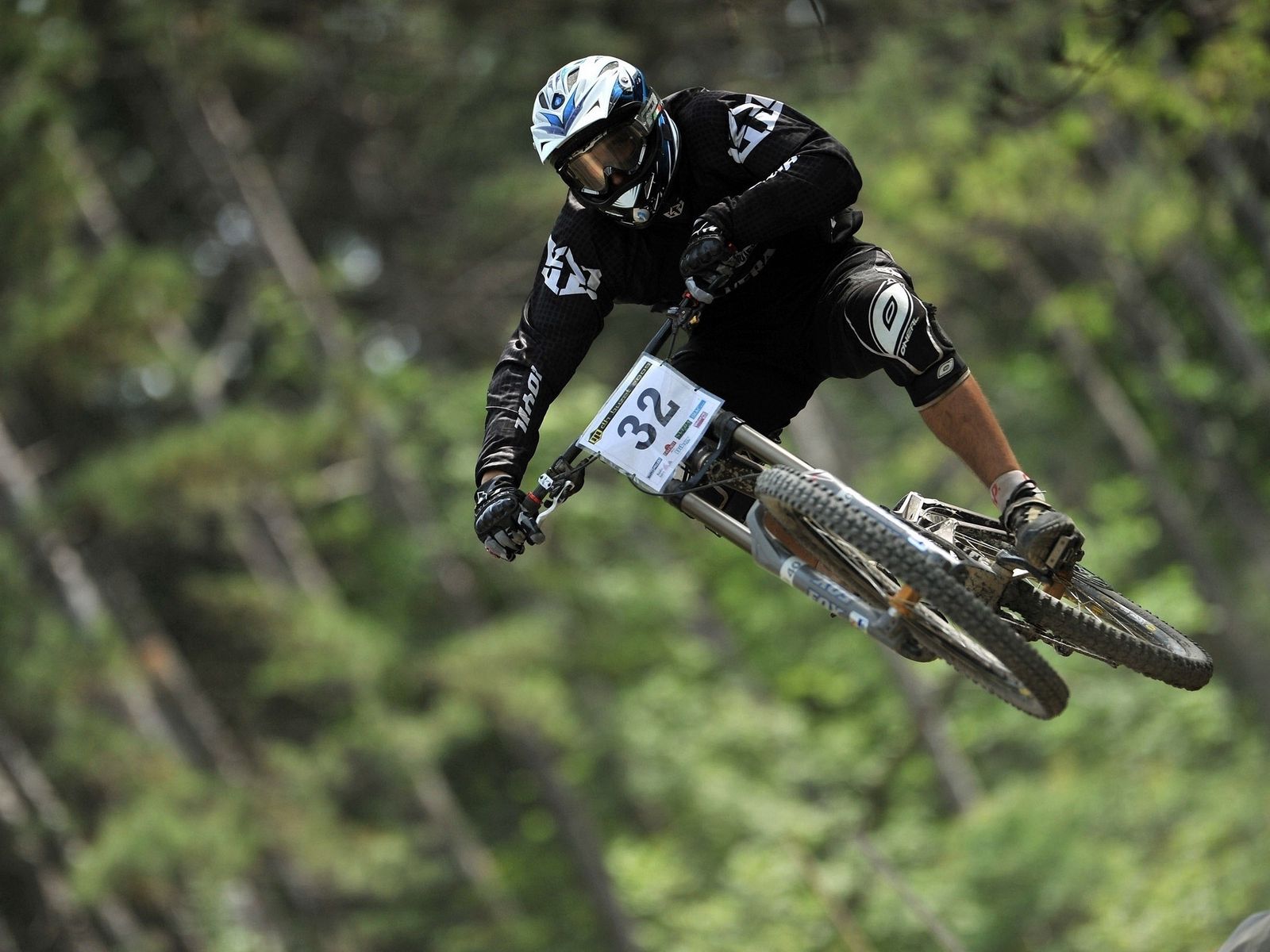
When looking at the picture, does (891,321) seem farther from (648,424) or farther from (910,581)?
(910,581)

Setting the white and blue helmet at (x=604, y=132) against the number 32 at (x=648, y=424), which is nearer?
the white and blue helmet at (x=604, y=132)

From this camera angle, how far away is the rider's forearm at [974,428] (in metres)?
5.05

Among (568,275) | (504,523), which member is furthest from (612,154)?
(504,523)

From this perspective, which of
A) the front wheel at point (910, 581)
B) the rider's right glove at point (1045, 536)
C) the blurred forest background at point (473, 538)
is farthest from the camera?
the blurred forest background at point (473, 538)

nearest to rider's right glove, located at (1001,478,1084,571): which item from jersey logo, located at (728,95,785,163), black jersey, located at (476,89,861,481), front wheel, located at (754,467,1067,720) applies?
front wheel, located at (754,467,1067,720)

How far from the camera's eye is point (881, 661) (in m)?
22.7

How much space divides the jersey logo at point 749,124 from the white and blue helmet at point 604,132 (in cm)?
27

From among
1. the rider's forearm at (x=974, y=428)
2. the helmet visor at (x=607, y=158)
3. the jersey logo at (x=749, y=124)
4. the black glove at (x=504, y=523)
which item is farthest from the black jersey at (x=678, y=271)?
the rider's forearm at (x=974, y=428)

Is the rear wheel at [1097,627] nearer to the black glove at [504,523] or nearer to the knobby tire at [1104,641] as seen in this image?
the knobby tire at [1104,641]

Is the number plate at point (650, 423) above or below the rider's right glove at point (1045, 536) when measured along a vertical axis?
above

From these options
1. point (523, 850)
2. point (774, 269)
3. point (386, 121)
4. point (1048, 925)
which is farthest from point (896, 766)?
point (774, 269)

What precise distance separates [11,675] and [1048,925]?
492 inches

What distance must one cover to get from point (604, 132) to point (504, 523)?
4.68ft

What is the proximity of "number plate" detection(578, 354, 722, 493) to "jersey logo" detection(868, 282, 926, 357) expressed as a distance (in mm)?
613
